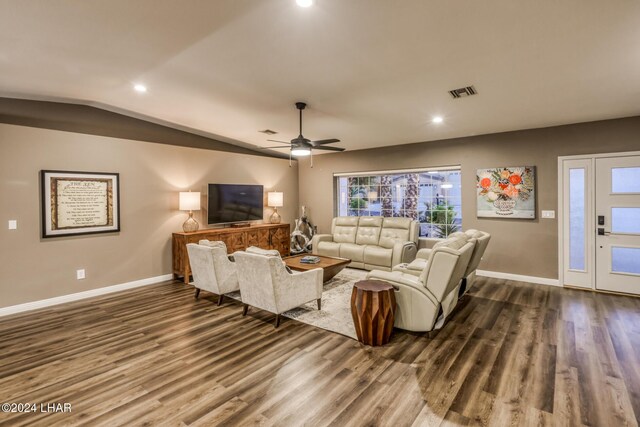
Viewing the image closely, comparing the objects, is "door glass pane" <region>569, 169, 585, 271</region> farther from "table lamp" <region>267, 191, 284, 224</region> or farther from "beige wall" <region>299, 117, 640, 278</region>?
"table lamp" <region>267, 191, 284, 224</region>

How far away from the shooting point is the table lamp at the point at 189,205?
5.55 meters

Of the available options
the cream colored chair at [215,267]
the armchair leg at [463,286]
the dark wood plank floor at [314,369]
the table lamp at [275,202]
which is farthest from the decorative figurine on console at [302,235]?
the armchair leg at [463,286]

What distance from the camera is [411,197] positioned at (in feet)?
22.3

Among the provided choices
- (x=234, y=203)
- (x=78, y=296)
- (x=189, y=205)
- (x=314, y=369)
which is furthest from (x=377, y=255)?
(x=78, y=296)

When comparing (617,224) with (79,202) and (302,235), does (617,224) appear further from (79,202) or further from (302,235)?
(79,202)

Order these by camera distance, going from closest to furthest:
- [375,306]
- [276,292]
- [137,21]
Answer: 1. [137,21]
2. [375,306]
3. [276,292]

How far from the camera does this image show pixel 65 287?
4.48 metres

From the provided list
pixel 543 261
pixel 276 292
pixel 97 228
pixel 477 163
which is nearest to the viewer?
pixel 276 292

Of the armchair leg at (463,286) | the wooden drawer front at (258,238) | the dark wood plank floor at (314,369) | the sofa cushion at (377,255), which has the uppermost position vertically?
the wooden drawer front at (258,238)

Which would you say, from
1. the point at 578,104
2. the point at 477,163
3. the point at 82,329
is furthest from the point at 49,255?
the point at 578,104

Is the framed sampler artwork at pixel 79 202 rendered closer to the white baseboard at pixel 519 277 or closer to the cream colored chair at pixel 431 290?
the cream colored chair at pixel 431 290

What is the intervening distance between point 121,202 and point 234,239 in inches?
79.1

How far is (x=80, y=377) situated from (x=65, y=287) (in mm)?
2590

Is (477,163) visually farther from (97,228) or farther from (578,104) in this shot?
(97,228)
